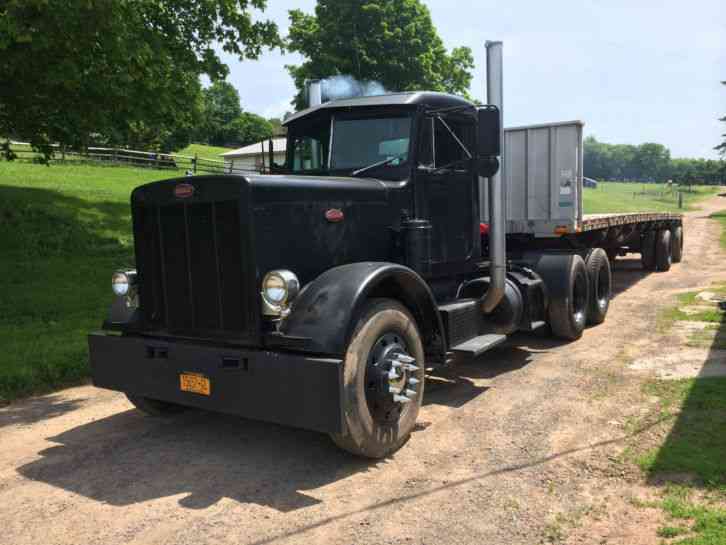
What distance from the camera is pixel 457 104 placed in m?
6.05

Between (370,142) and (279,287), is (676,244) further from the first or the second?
(279,287)

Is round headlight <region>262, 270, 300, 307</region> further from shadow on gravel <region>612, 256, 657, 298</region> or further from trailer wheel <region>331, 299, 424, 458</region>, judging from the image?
shadow on gravel <region>612, 256, 657, 298</region>

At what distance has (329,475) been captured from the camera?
14.0 feet

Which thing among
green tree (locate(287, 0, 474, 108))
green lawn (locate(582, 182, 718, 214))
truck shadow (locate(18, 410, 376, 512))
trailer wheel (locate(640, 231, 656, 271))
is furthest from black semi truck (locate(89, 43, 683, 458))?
green tree (locate(287, 0, 474, 108))

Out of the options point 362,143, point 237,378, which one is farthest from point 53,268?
point 237,378

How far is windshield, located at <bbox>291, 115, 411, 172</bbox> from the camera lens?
18.4 ft

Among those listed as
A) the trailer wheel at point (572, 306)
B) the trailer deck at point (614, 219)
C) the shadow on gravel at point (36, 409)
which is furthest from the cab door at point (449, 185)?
the shadow on gravel at point (36, 409)

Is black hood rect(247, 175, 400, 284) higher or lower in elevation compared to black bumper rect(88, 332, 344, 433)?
higher

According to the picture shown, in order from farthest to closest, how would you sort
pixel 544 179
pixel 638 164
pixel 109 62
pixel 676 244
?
pixel 638 164, pixel 676 244, pixel 109 62, pixel 544 179

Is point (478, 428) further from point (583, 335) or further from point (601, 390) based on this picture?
point (583, 335)

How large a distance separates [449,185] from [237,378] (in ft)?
9.39

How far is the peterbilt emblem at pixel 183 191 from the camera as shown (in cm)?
452

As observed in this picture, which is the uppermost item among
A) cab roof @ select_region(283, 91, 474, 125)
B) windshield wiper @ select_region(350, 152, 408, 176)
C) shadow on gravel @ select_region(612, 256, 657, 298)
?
cab roof @ select_region(283, 91, 474, 125)

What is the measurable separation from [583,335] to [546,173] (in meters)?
2.15
